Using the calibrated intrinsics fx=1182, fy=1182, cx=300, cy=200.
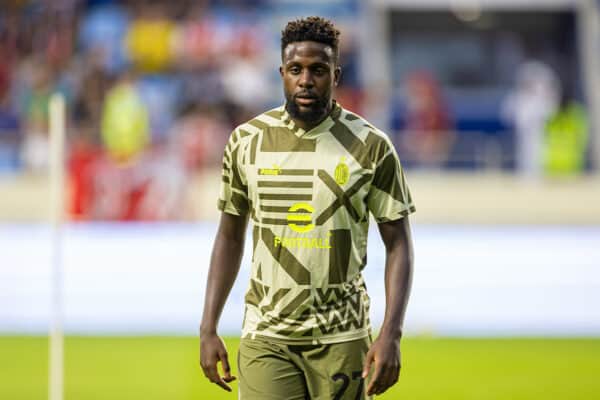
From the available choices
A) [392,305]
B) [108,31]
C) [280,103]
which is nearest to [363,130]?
[392,305]

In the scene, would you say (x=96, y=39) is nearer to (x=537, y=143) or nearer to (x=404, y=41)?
(x=404, y=41)

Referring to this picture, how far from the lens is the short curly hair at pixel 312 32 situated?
168 inches

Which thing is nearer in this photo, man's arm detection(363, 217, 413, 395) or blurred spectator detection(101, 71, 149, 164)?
man's arm detection(363, 217, 413, 395)

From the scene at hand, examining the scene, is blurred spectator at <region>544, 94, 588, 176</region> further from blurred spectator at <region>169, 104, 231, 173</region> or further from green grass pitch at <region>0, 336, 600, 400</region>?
green grass pitch at <region>0, 336, 600, 400</region>

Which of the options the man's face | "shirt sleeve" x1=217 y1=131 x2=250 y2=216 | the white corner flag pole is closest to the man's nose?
the man's face

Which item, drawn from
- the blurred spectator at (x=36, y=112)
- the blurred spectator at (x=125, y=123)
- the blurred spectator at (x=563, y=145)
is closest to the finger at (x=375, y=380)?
the blurred spectator at (x=125, y=123)

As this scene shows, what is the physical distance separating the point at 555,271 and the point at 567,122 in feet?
30.9

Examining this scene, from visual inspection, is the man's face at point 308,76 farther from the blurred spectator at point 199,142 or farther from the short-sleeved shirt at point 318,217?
the blurred spectator at point 199,142

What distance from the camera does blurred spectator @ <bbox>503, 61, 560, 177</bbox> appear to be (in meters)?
21.2

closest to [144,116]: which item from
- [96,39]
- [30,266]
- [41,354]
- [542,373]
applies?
[96,39]

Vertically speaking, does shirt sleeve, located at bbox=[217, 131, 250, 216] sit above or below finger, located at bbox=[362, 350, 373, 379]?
above

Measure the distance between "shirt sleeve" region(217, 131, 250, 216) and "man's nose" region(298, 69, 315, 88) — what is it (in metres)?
0.37

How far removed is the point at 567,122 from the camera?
22.2 m

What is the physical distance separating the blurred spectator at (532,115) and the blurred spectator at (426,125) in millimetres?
1310
